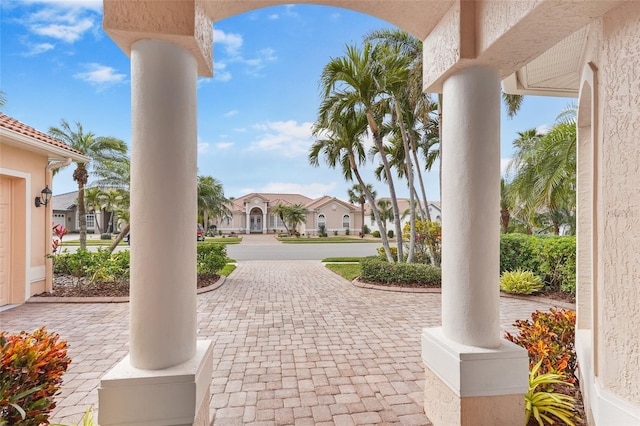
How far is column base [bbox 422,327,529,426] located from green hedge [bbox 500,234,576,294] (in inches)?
262

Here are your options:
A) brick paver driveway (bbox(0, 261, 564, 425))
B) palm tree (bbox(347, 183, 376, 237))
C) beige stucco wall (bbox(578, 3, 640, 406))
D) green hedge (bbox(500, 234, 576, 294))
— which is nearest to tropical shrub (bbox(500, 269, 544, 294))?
green hedge (bbox(500, 234, 576, 294))

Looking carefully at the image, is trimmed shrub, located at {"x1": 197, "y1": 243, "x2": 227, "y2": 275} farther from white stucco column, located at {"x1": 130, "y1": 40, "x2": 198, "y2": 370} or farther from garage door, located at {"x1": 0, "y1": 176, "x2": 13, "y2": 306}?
white stucco column, located at {"x1": 130, "y1": 40, "x2": 198, "y2": 370}

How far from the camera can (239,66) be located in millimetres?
9211

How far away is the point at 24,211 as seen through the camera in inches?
267

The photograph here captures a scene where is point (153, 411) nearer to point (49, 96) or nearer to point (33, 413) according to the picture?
point (33, 413)

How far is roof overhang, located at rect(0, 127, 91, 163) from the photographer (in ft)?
19.4

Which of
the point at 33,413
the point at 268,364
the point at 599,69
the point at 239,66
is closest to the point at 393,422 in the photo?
the point at 268,364

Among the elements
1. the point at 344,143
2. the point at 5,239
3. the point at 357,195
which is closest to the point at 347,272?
the point at 344,143

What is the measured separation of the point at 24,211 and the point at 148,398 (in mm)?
7238

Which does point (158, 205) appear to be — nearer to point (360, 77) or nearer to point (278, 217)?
point (360, 77)

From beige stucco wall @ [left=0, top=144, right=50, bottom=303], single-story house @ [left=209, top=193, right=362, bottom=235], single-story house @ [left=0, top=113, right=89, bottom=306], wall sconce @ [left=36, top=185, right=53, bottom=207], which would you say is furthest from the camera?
single-story house @ [left=209, top=193, right=362, bottom=235]

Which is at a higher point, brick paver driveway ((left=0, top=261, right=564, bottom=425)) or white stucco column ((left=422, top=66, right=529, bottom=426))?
white stucco column ((left=422, top=66, right=529, bottom=426))

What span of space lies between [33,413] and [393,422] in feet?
8.65

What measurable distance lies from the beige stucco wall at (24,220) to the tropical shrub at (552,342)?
8.99m
